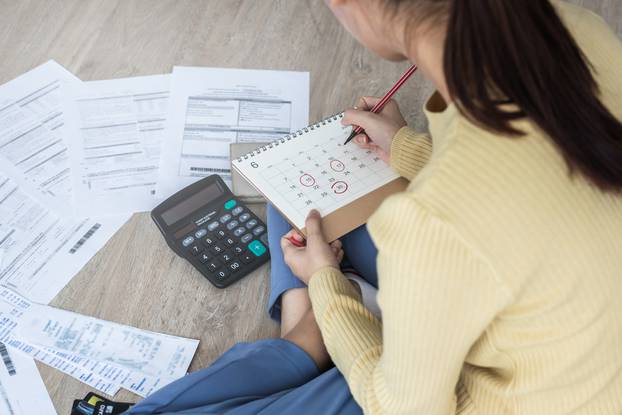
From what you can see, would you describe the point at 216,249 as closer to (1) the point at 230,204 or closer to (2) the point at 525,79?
(1) the point at 230,204

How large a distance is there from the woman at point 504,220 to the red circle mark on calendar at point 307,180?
0.32 metres

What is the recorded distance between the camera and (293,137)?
108 centimetres

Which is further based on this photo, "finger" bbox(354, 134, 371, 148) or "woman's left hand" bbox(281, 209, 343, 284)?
"finger" bbox(354, 134, 371, 148)

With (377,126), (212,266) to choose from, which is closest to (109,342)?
(212,266)

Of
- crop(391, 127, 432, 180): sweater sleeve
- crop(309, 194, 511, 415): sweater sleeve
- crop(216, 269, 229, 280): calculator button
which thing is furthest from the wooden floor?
crop(309, 194, 511, 415): sweater sleeve

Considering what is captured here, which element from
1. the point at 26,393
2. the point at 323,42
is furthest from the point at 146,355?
the point at 323,42

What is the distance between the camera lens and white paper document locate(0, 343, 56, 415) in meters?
0.90

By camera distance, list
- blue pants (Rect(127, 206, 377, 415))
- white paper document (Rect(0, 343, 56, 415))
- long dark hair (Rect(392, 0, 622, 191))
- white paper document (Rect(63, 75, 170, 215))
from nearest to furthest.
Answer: long dark hair (Rect(392, 0, 622, 191)) < blue pants (Rect(127, 206, 377, 415)) < white paper document (Rect(0, 343, 56, 415)) < white paper document (Rect(63, 75, 170, 215))

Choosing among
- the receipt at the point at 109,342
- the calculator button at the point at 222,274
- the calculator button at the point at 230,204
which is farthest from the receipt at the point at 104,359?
the calculator button at the point at 230,204

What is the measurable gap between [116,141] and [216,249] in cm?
31

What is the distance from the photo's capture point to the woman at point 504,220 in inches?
21.9

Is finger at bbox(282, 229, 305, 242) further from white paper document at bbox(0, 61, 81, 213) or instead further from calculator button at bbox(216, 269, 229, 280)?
white paper document at bbox(0, 61, 81, 213)

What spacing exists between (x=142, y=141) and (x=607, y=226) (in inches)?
32.7

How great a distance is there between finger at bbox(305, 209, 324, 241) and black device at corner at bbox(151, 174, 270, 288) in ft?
0.42
